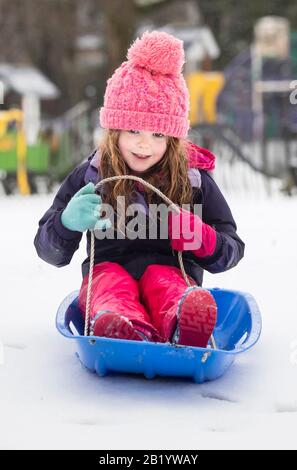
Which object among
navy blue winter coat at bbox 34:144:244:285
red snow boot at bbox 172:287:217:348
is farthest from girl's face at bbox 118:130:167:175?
red snow boot at bbox 172:287:217:348

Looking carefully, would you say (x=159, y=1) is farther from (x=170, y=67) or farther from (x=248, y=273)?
(x=170, y=67)

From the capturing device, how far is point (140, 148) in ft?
7.16

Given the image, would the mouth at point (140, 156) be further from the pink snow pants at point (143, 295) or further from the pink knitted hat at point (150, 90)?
the pink snow pants at point (143, 295)

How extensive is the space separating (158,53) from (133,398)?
0.91 meters

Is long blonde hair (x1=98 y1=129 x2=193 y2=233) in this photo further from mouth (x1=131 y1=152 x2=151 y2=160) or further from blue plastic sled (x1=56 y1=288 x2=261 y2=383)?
blue plastic sled (x1=56 y1=288 x2=261 y2=383)

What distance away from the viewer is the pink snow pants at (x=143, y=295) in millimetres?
1991

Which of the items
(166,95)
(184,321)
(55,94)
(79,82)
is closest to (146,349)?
(184,321)

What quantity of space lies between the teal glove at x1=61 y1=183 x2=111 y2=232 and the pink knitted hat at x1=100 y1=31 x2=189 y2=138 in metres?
0.24

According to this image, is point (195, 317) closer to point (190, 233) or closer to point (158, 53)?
point (190, 233)

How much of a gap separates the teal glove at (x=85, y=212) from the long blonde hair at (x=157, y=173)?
12 cm

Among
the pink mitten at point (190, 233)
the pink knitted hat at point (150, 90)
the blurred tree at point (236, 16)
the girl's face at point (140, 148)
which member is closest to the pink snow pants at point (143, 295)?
the pink mitten at point (190, 233)

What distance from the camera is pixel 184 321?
1.88m

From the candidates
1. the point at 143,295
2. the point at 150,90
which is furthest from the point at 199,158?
the point at 143,295

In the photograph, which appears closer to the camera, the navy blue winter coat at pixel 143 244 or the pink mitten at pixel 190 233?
the pink mitten at pixel 190 233
